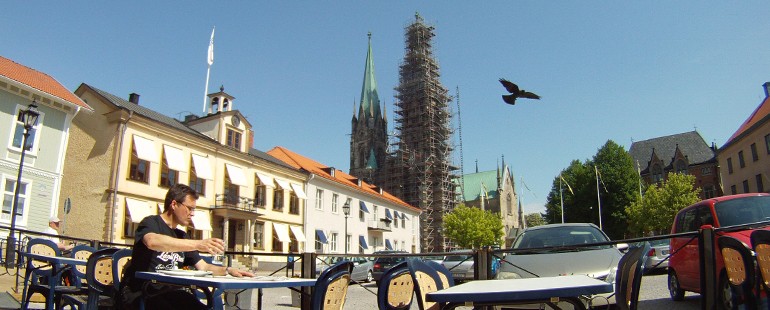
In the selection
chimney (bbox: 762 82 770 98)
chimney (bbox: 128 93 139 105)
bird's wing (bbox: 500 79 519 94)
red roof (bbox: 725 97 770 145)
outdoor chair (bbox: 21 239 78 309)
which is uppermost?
chimney (bbox: 762 82 770 98)

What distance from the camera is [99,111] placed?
88.8 ft

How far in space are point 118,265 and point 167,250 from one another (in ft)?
3.81

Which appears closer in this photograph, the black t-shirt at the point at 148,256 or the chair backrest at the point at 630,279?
the chair backrest at the point at 630,279

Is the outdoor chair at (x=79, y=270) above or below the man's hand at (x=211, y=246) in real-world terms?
below

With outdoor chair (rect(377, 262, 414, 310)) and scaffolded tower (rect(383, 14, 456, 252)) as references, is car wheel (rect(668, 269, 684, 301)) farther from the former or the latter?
scaffolded tower (rect(383, 14, 456, 252))

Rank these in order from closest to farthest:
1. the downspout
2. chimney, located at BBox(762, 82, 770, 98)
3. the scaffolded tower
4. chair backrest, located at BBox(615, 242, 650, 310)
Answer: chair backrest, located at BBox(615, 242, 650, 310) → the downspout → chimney, located at BBox(762, 82, 770, 98) → the scaffolded tower

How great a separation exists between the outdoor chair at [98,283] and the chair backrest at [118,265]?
28 centimetres

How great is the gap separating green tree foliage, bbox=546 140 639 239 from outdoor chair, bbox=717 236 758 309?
5786 centimetres

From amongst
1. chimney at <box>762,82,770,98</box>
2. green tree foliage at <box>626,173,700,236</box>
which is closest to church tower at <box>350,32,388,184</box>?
green tree foliage at <box>626,173,700,236</box>

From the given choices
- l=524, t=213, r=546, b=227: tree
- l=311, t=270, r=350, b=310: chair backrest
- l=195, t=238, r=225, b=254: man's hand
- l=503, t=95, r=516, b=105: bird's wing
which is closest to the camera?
l=311, t=270, r=350, b=310: chair backrest

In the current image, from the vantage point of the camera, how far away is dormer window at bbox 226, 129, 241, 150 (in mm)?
33812

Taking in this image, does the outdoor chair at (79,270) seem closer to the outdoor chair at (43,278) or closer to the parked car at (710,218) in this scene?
the outdoor chair at (43,278)

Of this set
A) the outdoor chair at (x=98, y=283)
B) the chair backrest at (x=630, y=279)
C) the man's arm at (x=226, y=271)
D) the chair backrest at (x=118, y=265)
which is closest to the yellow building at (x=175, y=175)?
the outdoor chair at (x=98, y=283)

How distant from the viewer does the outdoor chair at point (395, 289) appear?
3986 millimetres
